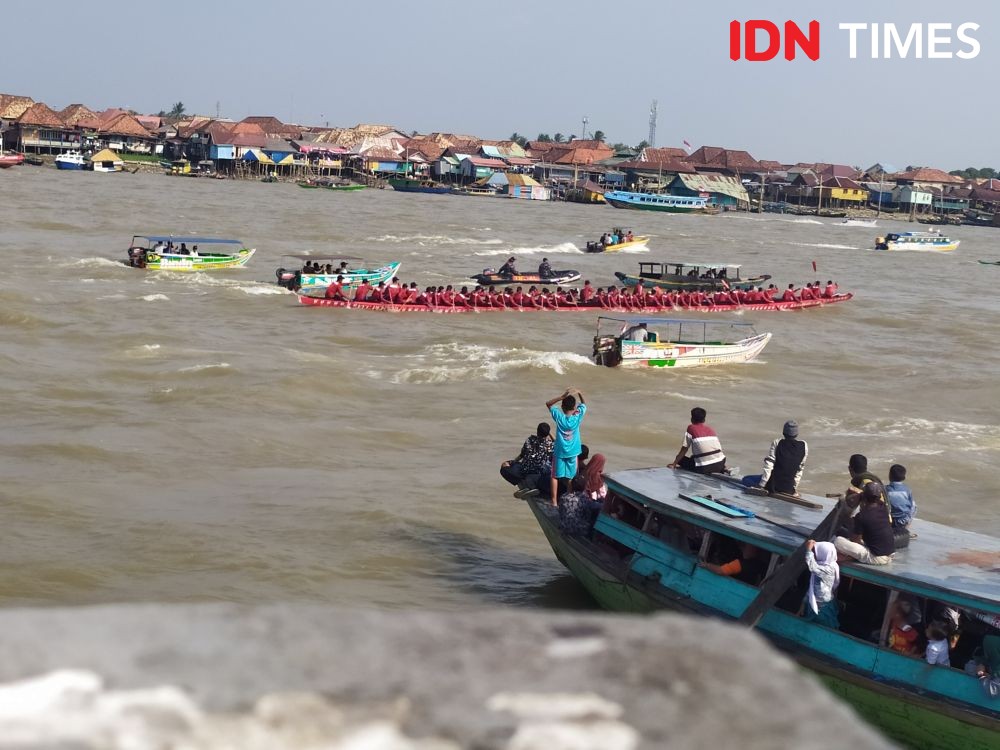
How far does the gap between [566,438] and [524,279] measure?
85.6 feet

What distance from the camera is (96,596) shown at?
34.5 ft

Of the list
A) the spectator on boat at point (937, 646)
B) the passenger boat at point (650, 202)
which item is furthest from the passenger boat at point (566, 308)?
the passenger boat at point (650, 202)

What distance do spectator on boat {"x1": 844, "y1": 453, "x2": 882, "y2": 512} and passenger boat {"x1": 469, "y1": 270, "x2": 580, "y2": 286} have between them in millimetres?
27691

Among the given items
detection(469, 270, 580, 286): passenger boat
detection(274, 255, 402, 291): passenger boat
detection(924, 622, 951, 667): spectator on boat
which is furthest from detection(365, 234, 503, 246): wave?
detection(924, 622, 951, 667): spectator on boat

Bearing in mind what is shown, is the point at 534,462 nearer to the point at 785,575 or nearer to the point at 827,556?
the point at 785,575

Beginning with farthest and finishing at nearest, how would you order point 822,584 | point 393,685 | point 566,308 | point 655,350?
point 566,308 → point 655,350 → point 822,584 → point 393,685

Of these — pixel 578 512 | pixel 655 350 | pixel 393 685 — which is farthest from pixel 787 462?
pixel 655 350

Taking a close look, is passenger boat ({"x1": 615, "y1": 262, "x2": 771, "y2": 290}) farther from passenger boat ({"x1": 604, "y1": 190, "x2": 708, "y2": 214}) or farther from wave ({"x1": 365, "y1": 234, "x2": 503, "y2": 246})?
passenger boat ({"x1": 604, "y1": 190, "x2": 708, "y2": 214})

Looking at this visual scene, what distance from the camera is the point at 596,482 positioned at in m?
10.0

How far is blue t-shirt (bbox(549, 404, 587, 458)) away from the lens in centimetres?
1008

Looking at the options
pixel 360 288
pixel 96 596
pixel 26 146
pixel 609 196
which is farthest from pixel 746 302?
pixel 26 146

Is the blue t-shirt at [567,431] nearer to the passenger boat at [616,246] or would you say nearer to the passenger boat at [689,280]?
the passenger boat at [689,280]

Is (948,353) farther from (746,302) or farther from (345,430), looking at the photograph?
(345,430)

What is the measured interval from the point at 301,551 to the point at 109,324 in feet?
49.7
